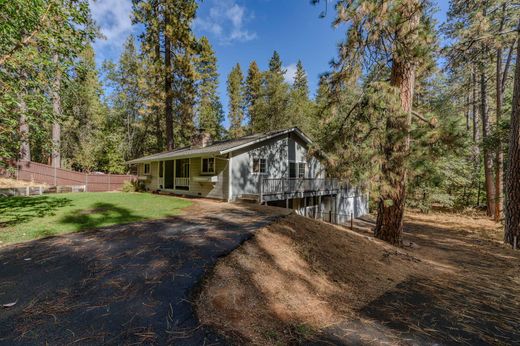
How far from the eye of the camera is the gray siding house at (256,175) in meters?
12.5

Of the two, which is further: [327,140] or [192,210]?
[192,210]

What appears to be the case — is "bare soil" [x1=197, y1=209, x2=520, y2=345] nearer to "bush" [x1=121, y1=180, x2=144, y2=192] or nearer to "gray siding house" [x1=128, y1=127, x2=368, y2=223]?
"gray siding house" [x1=128, y1=127, x2=368, y2=223]

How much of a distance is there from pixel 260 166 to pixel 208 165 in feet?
9.78

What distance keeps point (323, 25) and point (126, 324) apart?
814cm

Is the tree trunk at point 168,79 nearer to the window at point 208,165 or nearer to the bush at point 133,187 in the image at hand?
the bush at point 133,187

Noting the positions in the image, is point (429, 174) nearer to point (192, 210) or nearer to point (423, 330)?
point (423, 330)

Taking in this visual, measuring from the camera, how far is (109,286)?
3.33 m

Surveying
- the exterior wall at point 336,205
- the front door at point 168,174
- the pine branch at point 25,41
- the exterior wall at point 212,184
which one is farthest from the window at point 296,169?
the pine branch at point 25,41

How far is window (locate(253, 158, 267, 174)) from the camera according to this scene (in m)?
13.6

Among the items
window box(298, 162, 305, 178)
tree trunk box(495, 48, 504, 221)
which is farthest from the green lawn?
tree trunk box(495, 48, 504, 221)

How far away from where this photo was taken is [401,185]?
697 centimetres

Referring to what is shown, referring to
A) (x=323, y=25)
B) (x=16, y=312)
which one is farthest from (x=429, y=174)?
(x=16, y=312)

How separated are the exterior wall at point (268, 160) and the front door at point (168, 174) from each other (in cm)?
648

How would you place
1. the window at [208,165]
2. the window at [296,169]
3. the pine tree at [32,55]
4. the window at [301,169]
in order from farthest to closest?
the window at [301,169] < the window at [296,169] < the window at [208,165] < the pine tree at [32,55]
